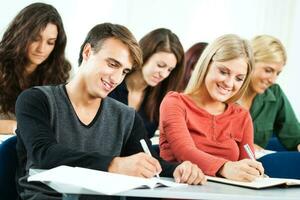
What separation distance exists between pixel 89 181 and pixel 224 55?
1.15 m

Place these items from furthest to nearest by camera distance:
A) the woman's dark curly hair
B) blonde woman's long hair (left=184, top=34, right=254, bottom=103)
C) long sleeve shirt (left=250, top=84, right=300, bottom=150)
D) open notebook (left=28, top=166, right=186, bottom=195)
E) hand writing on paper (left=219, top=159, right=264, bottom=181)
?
long sleeve shirt (left=250, top=84, right=300, bottom=150)
the woman's dark curly hair
blonde woman's long hair (left=184, top=34, right=254, bottom=103)
hand writing on paper (left=219, top=159, right=264, bottom=181)
open notebook (left=28, top=166, right=186, bottom=195)

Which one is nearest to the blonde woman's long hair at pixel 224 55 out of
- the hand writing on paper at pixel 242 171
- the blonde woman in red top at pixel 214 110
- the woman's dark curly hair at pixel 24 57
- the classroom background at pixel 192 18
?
the blonde woman in red top at pixel 214 110

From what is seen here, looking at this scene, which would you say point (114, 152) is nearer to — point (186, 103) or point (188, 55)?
point (186, 103)

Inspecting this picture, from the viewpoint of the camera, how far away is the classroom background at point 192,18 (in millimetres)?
4258

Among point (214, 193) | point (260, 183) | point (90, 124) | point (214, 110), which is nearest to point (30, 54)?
point (214, 110)

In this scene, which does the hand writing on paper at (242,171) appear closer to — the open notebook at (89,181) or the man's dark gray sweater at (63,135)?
the man's dark gray sweater at (63,135)

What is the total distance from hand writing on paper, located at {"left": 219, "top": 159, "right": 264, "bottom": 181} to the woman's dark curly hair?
1554mm

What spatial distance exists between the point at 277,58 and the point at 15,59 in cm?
150

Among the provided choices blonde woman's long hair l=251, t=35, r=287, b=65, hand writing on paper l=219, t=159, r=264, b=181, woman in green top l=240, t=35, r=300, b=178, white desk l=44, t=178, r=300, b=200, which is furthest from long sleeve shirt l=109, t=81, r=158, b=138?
white desk l=44, t=178, r=300, b=200

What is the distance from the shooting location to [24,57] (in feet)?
10.3

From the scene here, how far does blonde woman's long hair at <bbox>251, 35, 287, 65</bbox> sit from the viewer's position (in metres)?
3.27

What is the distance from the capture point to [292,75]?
16.4 feet

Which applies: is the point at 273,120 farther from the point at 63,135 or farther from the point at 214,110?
the point at 63,135

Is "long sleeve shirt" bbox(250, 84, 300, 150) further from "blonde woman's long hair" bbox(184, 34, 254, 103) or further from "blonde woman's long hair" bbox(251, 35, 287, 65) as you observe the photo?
"blonde woman's long hair" bbox(184, 34, 254, 103)
